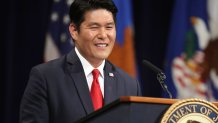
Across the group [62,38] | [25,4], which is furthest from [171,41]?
[25,4]

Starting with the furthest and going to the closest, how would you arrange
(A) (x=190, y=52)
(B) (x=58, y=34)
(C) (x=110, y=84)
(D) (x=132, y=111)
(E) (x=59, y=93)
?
(A) (x=190, y=52)
(B) (x=58, y=34)
(C) (x=110, y=84)
(E) (x=59, y=93)
(D) (x=132, y=111)

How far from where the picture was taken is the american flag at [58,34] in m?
4.90

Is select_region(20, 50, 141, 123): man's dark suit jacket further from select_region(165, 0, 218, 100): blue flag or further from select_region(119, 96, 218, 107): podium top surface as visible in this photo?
select_region(165, 0, 218, 100): blue flag

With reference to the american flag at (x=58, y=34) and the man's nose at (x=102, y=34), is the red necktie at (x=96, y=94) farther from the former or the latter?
the american flag at (x=58, y=34)

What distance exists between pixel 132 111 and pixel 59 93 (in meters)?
0.61

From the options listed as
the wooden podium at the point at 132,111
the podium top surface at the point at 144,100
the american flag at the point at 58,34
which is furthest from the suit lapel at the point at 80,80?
the american flag at the point at 58,34

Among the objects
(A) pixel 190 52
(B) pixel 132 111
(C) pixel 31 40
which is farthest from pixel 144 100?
(C) pixel 31 40

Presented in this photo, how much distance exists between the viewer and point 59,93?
2480mm

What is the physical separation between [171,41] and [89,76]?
8.77 ft

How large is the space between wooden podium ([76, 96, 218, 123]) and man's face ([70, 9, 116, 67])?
0.58 meters

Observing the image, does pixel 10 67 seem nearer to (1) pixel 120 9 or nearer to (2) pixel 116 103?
(1) pixel 120 9

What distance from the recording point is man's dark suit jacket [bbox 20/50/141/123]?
2414mm

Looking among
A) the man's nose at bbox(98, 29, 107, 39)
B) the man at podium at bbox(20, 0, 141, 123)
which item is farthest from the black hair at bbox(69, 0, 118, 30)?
the man's nose at bbox(98, 29, 107, 39)

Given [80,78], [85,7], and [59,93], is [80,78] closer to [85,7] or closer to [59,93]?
[59,93]
